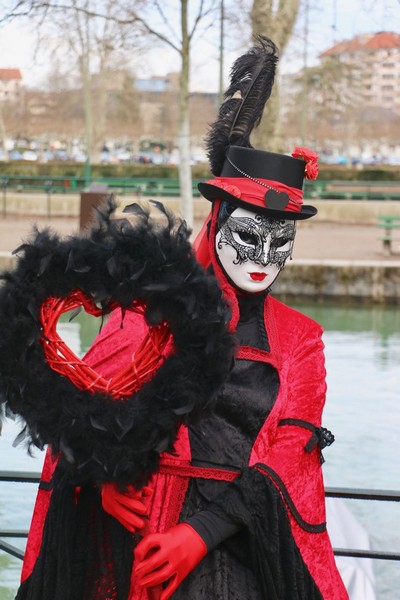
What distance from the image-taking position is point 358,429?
30.7 ft

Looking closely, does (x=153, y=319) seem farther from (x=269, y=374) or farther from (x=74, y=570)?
(x=74, y=570)

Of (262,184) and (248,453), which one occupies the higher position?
(262,184)

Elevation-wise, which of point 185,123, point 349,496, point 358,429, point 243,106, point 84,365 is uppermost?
point 243,106

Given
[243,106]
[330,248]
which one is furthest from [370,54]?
[243,106]

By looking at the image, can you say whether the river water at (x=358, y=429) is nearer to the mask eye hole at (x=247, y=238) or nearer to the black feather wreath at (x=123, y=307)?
the mask eye hole at (x=247, y=238)

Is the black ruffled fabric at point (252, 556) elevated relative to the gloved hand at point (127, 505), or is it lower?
lower

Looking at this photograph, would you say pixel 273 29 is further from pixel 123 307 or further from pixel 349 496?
pixel 123 307

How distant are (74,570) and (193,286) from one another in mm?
744

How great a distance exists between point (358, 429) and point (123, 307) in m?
7.09

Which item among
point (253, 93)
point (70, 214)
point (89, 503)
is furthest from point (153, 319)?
point (70, 214)

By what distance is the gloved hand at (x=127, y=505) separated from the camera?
98.0 inches

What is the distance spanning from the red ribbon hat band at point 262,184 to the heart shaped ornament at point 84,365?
540mm

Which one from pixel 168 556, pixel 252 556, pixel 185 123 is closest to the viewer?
pixel 168 556

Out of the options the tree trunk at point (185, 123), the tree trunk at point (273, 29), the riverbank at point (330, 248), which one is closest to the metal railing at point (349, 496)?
the riverbank at point (330, 248)
